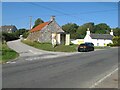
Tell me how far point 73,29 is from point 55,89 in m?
160

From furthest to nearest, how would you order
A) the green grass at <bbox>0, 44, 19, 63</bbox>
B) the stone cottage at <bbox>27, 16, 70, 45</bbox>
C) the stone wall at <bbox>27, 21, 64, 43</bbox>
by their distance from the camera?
the stone wall at <bbox>27, 21, 64, 43</bbox>
the stone cottage at <bbox>27, 16, 70, 45</bbox>
the green grass at <bbox>0, 44, 19, 63</bbox>

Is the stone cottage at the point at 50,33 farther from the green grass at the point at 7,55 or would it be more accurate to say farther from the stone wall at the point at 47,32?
the green grass at the point at 7,55

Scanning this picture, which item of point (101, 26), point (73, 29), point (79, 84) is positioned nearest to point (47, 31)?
point (79, 84)

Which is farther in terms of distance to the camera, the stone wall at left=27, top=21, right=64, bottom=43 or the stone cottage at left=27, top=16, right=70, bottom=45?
the stone wall at left=27, top=21, right=64, bottom=43

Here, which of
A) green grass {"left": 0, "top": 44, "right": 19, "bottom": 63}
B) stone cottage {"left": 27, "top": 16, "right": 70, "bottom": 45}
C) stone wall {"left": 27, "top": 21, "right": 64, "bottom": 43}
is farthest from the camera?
stone wall {"left": 27, "top": 21, "right": 64, "bottom": 43}

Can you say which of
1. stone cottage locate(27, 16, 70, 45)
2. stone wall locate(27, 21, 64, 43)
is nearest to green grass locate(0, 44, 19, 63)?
stone cottage locate(27, 16, 70, 45)

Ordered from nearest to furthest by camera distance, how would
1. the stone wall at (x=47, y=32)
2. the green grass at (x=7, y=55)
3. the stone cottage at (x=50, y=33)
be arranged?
the green grass at (x=7, y=55), the stone cottage at (x=50, y=33), the stone wall at (x=47, y=32)

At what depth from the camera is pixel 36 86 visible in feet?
39.3

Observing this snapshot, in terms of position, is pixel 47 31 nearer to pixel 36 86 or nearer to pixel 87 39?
pixel 87 39

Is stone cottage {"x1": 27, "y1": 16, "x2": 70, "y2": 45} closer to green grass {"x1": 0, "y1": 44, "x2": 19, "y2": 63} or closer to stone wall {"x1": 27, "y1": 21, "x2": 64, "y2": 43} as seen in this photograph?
stone wall {"x1": 27, "y1": 21, "x2": 64, "y2": 43}

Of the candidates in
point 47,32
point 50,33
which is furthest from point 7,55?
point 50,33

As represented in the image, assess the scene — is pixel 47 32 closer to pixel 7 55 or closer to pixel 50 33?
pixel 50 33

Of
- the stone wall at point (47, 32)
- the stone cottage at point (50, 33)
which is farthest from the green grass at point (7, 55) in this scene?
the stone wall at point (47, 32)

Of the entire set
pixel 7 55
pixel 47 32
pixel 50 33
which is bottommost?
pixel 7 55
